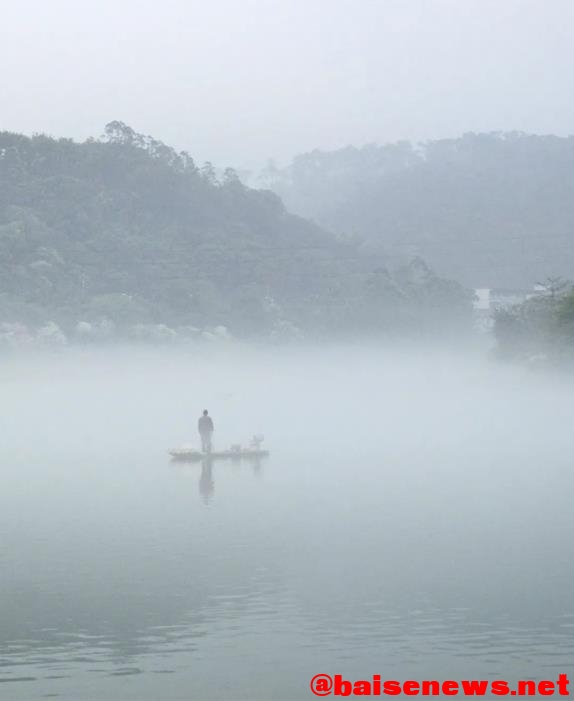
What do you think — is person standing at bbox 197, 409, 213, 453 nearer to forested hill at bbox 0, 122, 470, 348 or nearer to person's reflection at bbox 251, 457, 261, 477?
person's reflection at bbox 251, 457, 261, 477

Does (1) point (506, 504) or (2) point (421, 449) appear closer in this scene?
(1) point (506, 504)

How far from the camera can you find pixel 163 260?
257ft

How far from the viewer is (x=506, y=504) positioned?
21.7 meters

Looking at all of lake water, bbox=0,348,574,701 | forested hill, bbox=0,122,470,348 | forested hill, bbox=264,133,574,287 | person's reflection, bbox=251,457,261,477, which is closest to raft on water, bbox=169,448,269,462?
person's reflection, bbox=251,457,261,477

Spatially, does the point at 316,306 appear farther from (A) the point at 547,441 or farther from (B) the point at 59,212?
(A) the point at 547,441

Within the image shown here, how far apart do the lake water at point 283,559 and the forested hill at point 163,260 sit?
3315 cm

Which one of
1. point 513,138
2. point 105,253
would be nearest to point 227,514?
point 105,253

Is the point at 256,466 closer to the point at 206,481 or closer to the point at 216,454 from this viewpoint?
the point at 216,454

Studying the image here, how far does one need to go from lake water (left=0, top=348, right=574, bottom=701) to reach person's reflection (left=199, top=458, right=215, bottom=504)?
0.12 metres

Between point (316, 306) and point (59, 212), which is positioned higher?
point (59, 212)

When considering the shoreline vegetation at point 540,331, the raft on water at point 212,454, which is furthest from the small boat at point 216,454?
the shoreline vegetation at point 540,331

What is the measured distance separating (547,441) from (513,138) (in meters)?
131

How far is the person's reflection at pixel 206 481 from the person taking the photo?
76.7ft

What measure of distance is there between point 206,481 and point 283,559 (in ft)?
27.5
